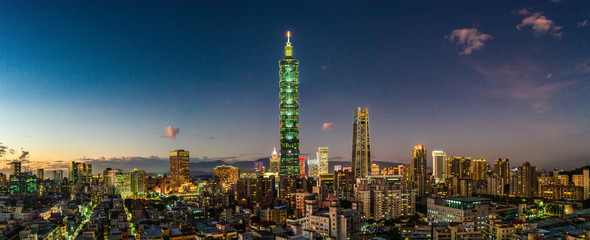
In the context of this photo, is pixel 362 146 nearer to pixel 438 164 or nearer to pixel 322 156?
pixel 438 164

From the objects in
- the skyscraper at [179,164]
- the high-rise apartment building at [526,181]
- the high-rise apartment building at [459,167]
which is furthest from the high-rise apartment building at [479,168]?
the skyscraper at [179,164]

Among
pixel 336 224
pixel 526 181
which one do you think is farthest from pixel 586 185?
pixel 336 224

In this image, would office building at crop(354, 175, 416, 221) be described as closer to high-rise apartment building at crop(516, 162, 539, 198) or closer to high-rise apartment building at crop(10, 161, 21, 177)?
high-rise apartment building at crop(516, 162, 539, 198)

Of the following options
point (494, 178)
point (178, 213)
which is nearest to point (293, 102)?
point (494, 178)

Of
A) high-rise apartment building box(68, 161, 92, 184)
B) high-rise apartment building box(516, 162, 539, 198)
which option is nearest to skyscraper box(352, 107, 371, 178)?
high-rise apartment building box(516, 162, 539, 198)

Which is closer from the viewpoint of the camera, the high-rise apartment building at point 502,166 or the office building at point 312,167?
the high-rise apartment building at point 502,166

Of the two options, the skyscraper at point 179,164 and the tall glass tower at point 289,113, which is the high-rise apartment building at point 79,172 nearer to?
the skyscraper at point 179,164
